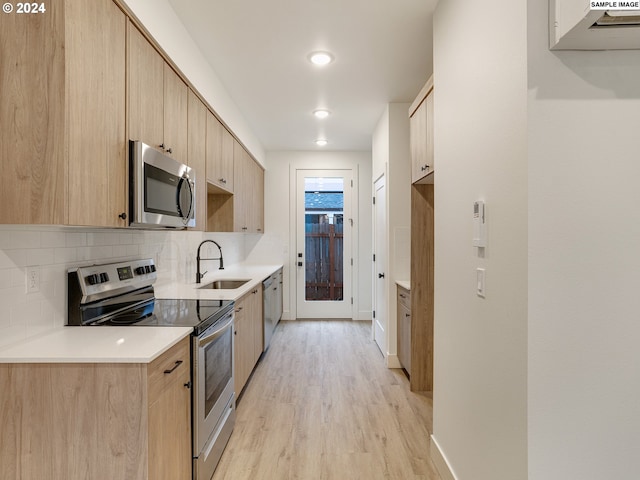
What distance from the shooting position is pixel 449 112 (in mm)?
2037

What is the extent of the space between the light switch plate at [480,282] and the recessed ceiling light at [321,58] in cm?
205

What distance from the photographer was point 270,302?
4516 mm

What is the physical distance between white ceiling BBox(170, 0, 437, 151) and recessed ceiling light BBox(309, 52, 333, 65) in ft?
0.19

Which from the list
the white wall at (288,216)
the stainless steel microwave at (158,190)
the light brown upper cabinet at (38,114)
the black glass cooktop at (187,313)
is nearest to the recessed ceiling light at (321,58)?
the stainless steel microwave at (158,190)

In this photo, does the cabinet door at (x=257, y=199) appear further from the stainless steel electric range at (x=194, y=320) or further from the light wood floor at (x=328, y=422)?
the stainless steel electric range at (x=194, y=320)

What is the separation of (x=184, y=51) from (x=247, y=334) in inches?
87.4

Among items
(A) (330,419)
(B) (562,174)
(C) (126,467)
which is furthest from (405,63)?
Answer: (C) (126,467)

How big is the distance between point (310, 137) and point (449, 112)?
338 cm

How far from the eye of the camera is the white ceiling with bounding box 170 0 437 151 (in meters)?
2.30

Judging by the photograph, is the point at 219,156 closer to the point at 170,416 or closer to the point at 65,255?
the point at 65,255

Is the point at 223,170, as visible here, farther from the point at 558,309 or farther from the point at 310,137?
the point at 558,309

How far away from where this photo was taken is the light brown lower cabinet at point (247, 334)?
292cm

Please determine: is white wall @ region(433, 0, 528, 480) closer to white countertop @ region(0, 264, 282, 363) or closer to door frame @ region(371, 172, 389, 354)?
white countertop @ region(0, 264, 282, 363)

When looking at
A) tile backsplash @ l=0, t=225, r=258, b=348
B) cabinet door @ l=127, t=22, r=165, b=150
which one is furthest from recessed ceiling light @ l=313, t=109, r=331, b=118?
tile backsplash @ l=0, t=225, r=258, b=348
